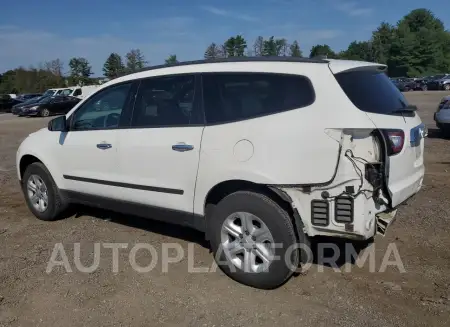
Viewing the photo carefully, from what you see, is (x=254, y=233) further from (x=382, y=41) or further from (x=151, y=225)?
(x=382, y=41)

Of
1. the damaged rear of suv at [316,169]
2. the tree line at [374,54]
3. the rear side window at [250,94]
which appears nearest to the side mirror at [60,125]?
the rear side window at [250,94]

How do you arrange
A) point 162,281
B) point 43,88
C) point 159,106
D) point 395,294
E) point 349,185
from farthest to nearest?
point 43,88, point 159,106, point 162,281, point 395,294, point 349,185

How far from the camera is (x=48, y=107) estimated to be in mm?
29109

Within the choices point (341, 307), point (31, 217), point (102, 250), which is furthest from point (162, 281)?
point (31, 217)

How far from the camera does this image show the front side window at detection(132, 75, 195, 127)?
4195mm

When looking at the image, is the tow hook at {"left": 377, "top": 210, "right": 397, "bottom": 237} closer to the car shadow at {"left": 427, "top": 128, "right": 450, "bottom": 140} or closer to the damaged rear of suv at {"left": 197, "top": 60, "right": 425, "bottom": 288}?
the damaged rear of suv at {"left": 197, "top": 60, "right": 425, "bottom": 288}

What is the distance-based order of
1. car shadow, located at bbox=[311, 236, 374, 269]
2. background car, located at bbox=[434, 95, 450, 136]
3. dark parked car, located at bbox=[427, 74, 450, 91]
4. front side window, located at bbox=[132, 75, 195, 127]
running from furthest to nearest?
dark parked car, located at bbox=[427, 74, 450, 91]
background car, located at bbox=[434, 95, 450, 136]
car shadow, located at bbox=[311, 236, 374, 269]
front side window, located at bbox=[132, 75, 195, 127]

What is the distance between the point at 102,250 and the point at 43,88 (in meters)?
75.3

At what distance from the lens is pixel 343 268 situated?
4180 mm

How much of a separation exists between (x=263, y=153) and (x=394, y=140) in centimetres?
98

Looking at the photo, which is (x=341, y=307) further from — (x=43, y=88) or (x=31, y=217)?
(x=43, y=88)

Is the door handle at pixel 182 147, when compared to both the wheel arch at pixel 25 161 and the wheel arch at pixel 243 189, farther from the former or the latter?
the wheel arch at pixel 25 161

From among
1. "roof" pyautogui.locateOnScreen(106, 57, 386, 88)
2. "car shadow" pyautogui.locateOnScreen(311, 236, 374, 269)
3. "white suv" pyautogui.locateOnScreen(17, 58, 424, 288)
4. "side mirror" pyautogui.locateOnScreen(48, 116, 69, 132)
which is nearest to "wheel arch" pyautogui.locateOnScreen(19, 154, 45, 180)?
"side mirror" pyautogui.locateOnScreen(48, 116, 69, 132)

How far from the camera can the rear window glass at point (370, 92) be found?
353cm
